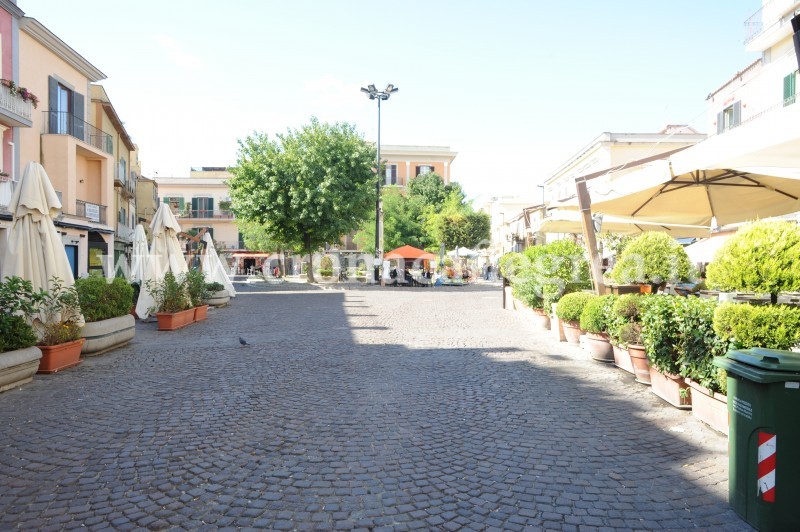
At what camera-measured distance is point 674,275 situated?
311 inches

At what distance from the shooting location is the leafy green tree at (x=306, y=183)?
27.5 m

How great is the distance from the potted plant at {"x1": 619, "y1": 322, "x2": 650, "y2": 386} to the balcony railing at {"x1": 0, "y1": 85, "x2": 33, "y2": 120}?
18.6 m

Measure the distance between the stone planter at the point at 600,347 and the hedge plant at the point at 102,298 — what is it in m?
7.43

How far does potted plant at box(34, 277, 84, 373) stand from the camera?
22.6ft

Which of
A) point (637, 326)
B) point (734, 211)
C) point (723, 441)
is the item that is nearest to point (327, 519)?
point (723, 441)

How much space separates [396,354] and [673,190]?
4.93 meters

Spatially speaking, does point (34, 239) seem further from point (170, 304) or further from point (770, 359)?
point (770, 359)

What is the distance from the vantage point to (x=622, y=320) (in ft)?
21.4

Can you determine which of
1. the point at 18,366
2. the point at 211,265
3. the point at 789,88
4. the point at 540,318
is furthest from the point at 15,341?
the point at 789,88

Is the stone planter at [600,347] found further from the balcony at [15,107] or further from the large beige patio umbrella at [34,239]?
the balcony at [15,107]

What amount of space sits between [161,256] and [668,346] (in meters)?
11.7

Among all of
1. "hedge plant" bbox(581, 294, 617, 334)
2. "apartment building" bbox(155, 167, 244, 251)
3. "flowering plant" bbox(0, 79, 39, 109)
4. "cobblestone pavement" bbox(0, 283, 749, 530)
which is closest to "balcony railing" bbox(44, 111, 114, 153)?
"flowering plant" bbox(0, 79, 39, 109)

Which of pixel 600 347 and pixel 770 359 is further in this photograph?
pixel 600 347

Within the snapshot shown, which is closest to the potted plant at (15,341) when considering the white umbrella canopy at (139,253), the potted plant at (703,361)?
the potted plant at (703,361)
